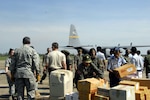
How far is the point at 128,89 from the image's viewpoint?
21.5 ft

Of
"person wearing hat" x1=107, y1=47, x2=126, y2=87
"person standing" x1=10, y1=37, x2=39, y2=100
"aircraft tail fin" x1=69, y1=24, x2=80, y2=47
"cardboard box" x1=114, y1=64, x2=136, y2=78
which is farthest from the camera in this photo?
"aircraft tail fin" x1=69, y1=24, x2=80, y2=47

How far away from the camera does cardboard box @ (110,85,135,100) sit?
648cm

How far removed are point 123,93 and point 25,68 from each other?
289cm

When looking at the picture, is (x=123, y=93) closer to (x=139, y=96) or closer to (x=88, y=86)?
(x=139, y=96)

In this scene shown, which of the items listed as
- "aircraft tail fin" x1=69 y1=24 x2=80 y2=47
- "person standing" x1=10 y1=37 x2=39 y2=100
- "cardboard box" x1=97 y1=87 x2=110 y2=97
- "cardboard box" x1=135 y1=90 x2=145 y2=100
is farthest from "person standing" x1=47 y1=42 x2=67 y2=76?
"aircraft tail fin" x1=69 y1=24 x2=80 y2=47

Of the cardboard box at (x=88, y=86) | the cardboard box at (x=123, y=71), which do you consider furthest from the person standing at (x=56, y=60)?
the cardboard box at (x=88, y=86)

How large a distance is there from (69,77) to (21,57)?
4.38ft

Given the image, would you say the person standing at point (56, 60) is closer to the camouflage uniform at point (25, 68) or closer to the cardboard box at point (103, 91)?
the camouflage uniform at point (25, 68)

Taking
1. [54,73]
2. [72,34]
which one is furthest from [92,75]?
[72,34]

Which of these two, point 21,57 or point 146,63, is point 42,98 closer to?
point 21,57

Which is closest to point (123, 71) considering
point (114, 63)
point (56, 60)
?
point (114, 63)

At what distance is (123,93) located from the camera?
6.49 metres

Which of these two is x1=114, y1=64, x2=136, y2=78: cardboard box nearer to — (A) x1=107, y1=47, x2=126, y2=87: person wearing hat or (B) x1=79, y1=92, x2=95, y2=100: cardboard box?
(A) x1=107, y1=47, x2=126, y2=87: person wearing hat

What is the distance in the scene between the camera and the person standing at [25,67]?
27.4 feet
